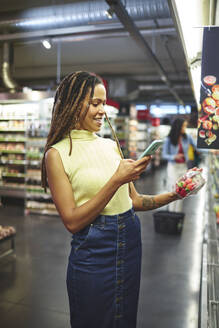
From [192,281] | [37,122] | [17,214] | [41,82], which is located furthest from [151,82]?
[192,281]

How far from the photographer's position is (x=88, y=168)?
143 cm

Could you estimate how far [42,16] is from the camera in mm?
6055

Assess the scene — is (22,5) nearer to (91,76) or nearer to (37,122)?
(37,122)

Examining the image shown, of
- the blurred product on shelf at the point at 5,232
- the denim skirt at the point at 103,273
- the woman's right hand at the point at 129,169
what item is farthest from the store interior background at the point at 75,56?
the blurred product on shelf at the point at 5,232

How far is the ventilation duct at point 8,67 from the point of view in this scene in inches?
330

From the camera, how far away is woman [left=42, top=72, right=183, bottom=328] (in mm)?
1365

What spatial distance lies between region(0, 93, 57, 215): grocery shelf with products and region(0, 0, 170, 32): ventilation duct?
5.49 feet

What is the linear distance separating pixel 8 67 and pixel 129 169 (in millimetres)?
8403

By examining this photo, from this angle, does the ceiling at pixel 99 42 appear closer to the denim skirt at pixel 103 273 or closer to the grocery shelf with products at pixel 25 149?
the grocery shelf with products at pixel 25 149

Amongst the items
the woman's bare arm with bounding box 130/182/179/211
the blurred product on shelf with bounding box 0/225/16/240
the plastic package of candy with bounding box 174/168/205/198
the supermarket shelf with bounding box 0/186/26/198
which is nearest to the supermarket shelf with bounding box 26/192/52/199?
the supermarket shelf with bounding box 0/186/26/198

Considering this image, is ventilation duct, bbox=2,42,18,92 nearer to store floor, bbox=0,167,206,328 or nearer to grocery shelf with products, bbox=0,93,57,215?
grocery shelf with products, bbox=0,93,57,215

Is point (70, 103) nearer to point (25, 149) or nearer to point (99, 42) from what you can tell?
point (25, 149)

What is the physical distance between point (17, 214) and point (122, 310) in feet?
20.7

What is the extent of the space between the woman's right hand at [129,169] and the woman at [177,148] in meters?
4.76
